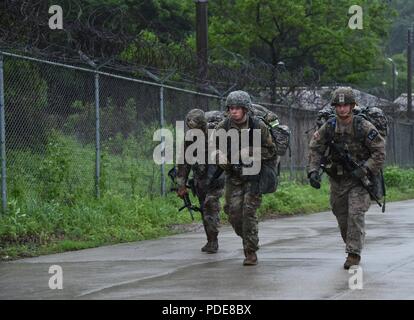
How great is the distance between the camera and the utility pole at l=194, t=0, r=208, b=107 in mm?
19594

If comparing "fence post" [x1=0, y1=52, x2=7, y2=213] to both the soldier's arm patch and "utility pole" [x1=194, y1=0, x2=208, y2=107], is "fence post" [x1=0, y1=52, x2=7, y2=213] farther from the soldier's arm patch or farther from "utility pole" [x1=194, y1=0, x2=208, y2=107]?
"utility pole" [x1=194, y1=0, x2=208, y2=107]

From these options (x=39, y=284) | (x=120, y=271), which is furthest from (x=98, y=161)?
(x=39, y=284)

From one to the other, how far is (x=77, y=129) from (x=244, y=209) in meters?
4.69

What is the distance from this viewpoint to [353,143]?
1025 cm

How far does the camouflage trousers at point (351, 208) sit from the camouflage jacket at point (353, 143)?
0.61ft

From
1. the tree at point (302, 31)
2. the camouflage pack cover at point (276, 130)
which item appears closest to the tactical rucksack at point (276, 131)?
the camouflage pack cover at point (276, 130)

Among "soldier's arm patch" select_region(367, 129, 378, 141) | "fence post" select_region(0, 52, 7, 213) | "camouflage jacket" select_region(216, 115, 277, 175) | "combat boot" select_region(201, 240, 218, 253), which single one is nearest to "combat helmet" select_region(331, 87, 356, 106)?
"soldier's arm patch" select_region(367, 129, 378, 141)

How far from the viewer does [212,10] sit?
141 feet

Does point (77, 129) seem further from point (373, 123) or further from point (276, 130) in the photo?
point (373, 123)

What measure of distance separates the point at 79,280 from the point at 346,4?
34785 millimetres

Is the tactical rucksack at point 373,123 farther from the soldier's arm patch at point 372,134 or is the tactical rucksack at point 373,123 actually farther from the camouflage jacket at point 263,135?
the camouflage jacket at point 263,135

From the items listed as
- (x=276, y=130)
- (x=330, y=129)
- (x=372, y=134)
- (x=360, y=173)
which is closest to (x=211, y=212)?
(x=276, y=130)

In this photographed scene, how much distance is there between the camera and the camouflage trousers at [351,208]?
10.0 meters

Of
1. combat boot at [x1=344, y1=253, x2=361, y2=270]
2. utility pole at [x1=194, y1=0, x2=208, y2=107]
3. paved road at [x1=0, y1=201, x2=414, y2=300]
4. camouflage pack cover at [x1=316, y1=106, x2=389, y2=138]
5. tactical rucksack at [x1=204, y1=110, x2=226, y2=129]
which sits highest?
utility pole at [x1=194, y1=0, x2=208, y2=107]
